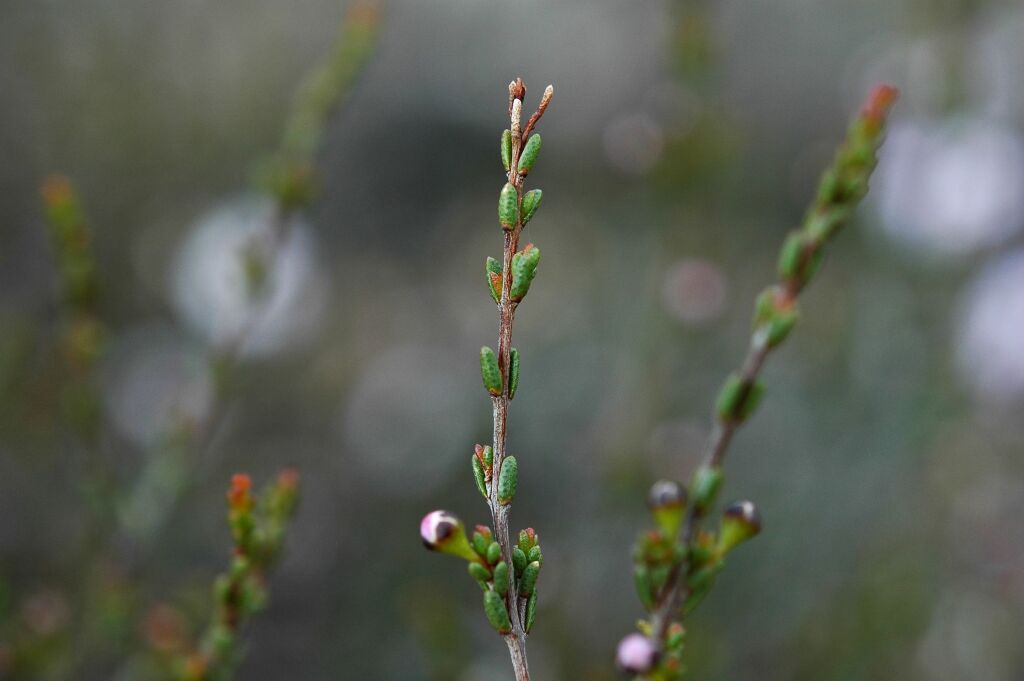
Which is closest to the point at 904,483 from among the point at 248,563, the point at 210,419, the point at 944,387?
the point at 944,387

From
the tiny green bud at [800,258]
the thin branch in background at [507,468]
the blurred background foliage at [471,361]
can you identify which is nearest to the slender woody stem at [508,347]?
the thin branch in background at [507,468]

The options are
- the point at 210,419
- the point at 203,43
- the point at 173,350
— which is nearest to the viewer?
the point at 210,419

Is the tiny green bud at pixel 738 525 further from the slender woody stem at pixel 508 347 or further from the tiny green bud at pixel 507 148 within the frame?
the tiny green bud at pixel 507 148

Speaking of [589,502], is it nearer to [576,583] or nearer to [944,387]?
[576,583]

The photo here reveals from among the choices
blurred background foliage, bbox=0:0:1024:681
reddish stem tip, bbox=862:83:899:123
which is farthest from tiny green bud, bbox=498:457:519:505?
blurred background foliage, bbox=0:0:1024:681

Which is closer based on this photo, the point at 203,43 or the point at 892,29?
the point at 203,43
